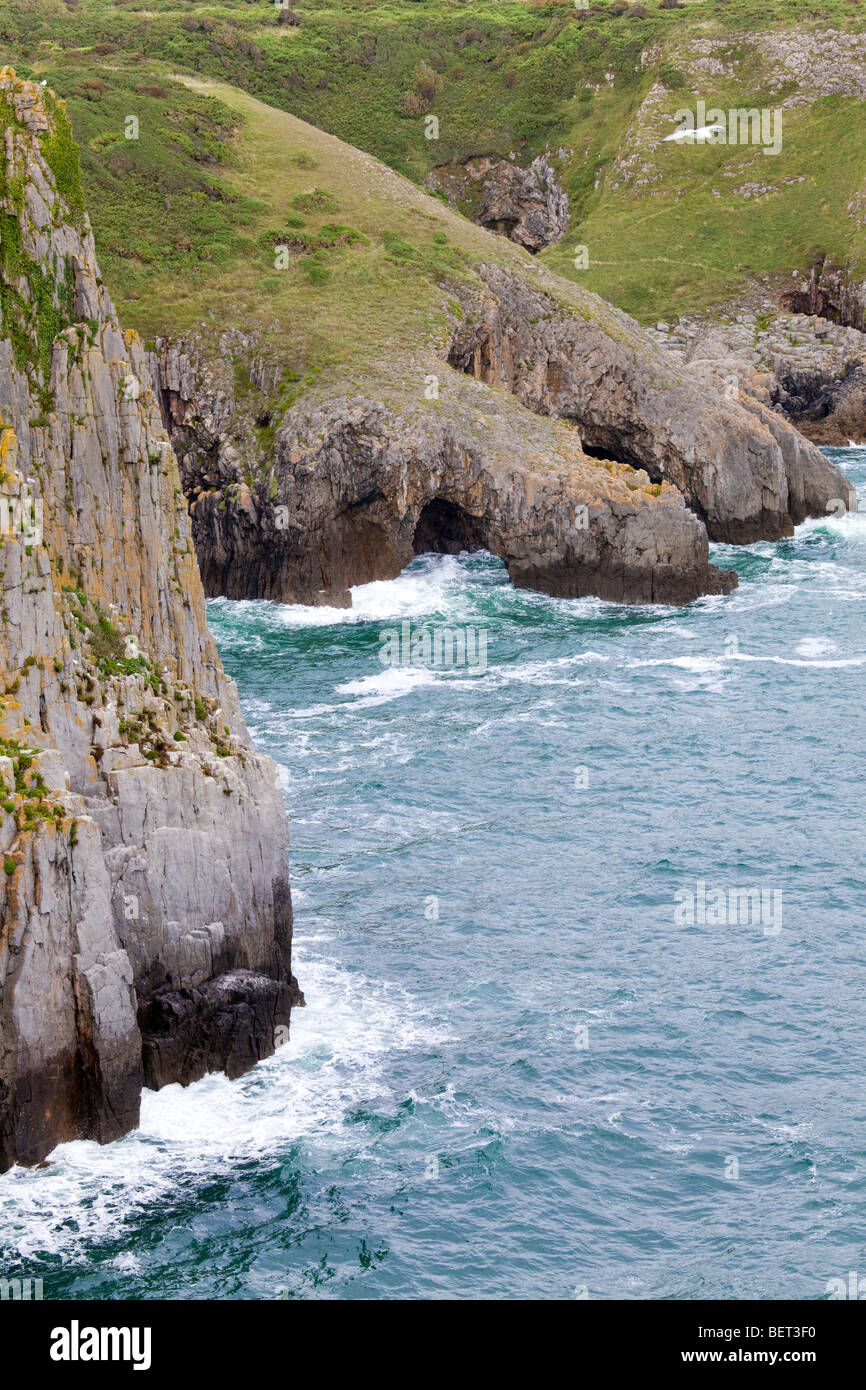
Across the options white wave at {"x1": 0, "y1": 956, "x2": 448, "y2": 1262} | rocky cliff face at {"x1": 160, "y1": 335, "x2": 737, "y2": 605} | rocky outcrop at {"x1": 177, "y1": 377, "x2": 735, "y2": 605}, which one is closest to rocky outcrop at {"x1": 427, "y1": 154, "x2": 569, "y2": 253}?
rocky cliff face at {"x1": 160, "y1": 335, "x2": 737, "y2": 605}

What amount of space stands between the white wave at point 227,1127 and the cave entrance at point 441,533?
62.3m

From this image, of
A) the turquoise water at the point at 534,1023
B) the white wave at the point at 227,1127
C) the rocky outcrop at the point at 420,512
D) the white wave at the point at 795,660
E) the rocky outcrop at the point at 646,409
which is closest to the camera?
the turquoise water at the point at 534,1023

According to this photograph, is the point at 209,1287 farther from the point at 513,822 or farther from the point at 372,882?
the point at 513,822

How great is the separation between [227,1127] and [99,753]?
11.2 meters

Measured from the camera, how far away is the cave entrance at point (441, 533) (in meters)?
109

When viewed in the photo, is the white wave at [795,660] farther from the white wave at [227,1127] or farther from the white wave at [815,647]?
the white wave at [227,1127]

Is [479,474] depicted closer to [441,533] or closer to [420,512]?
[420,512]

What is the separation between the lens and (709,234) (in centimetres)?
17850

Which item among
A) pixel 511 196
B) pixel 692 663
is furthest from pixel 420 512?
pixel 511 196

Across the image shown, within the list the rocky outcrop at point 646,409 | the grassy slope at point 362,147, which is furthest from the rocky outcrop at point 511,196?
the rocky outcrop at point 646,409

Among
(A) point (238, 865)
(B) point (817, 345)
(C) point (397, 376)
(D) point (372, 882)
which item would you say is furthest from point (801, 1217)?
(B) point (817, 345)

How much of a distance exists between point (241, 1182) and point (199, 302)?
85.2 m

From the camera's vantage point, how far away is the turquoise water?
3788 centimetres

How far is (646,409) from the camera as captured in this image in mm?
115000
